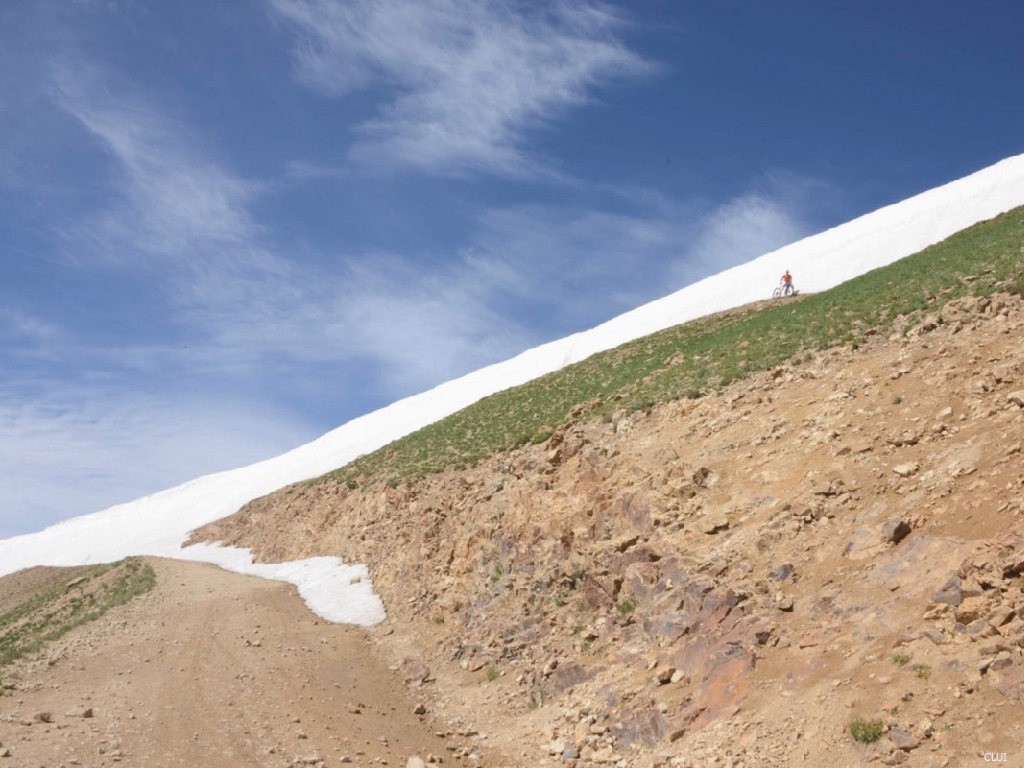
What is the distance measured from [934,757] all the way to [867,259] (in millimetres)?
40114

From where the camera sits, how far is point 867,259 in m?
42.1

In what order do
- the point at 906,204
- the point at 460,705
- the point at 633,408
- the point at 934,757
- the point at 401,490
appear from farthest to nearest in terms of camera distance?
the point at 906,204
the point at 401,490
the point at 633,408
the point at 460,705
the point at 934,757

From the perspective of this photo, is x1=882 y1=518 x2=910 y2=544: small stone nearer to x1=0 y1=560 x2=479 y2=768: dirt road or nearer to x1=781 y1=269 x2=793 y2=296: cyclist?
x1=0 y1=560 x2=479 y2=768: dirt road

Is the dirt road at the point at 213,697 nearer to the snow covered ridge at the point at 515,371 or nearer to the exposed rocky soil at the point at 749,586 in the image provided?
the exposed rocky soil at the point at 749,586

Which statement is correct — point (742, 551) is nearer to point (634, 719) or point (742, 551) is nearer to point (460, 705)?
point (634, 719)

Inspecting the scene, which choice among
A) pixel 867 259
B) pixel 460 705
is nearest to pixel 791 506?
pixel 460 705

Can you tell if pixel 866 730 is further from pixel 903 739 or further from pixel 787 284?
pixel 787 284

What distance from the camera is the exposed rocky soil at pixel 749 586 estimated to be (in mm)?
8695

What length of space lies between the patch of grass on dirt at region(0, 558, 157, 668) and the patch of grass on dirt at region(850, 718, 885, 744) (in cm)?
1955

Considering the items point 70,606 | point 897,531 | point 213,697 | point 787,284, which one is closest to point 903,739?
point 897,531

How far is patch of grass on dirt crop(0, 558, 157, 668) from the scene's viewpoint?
21672 mm

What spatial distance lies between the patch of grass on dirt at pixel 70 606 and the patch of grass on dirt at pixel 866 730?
64.1 ft

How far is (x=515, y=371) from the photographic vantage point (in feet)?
165

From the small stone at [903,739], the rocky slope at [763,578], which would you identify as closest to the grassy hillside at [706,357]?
the rocky slope at [763,578]
